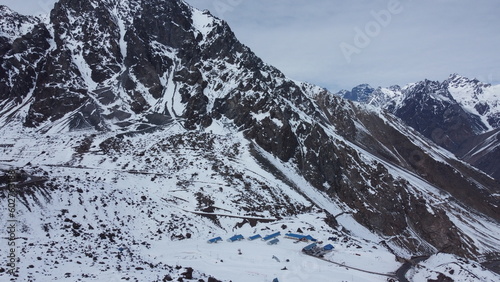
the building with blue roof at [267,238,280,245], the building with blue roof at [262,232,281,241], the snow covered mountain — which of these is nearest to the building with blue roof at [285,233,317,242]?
the building with blue roof at [262,232,281,241]

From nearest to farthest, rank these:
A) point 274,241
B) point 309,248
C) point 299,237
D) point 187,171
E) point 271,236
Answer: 1. point 309,248
2. point 274,241
3. point 299,237
4. point 271,236
5. point 187,171

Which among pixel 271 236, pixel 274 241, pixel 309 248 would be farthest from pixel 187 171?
pixel 309 248

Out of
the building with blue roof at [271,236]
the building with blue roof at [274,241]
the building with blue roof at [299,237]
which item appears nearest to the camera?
the building with blue roof at [274,241]

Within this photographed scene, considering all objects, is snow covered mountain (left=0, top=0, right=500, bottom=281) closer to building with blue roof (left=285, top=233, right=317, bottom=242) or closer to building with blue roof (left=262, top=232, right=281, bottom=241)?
building with blue roof (left=262, top=232, right=281, bottom=241)

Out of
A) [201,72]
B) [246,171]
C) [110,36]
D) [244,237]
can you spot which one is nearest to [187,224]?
[244,237]

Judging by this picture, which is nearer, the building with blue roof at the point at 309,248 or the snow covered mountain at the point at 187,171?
the snow covered mountain at the point at 187,171

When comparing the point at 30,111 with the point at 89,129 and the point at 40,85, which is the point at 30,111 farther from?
the point at 89,129

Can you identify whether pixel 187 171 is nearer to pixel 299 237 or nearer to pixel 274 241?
pixel 274 241

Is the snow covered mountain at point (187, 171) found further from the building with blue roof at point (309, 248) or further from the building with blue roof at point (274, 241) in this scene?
the building with blue roof at point (309, 248)

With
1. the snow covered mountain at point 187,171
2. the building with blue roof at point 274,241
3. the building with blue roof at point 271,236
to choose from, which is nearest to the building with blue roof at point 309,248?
the snow covered mountain at point 187,171
